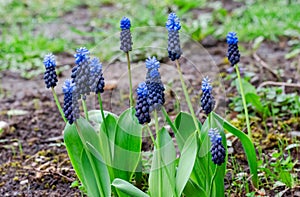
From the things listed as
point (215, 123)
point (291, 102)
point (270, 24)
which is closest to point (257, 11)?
point (270, 24)

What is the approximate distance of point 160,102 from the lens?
8.84ft

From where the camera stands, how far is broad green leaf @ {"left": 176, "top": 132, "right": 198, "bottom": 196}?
2807 mm

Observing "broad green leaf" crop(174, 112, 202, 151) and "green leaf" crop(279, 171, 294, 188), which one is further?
"green leaf" crop(279, 171, 294, 188)

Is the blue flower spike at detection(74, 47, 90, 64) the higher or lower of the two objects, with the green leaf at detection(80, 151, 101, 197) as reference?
higher

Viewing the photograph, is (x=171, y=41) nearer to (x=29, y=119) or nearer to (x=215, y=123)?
(x=215, y=123)

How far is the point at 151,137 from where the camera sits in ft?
9.36

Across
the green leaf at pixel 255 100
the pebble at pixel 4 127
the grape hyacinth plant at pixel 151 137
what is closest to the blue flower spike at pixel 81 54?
the grape hyacinth plant at pixel 151 137

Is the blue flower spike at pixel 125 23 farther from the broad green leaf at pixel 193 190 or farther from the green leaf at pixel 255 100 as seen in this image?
the green leaf at pixel 255 100

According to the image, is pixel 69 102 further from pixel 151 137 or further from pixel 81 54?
Answer: pixel 151 137

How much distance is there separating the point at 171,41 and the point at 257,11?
424cm

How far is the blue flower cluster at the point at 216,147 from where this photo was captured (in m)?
2.67

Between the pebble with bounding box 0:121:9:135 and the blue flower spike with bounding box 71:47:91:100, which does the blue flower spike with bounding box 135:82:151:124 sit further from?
the pebble with bounding box 0:121:9:135

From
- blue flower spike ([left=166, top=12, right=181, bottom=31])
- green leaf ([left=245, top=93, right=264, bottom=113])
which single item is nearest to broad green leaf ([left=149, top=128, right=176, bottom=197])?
blue flower spike ([left=166, top=12, right=181, bottom=31])

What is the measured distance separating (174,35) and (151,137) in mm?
484
